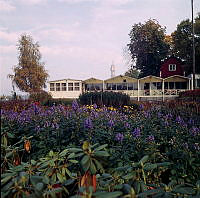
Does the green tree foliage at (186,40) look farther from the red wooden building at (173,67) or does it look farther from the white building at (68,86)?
the white building at (68,86)

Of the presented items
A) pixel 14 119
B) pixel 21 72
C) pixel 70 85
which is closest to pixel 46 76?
pixel 21 72

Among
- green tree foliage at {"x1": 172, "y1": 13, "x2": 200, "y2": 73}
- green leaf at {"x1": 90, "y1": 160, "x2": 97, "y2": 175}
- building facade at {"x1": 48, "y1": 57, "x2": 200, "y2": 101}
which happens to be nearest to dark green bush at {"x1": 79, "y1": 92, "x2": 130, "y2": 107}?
green leaf at {"x1": 90, "y1": 160, "x2": 97, "y2": 175}

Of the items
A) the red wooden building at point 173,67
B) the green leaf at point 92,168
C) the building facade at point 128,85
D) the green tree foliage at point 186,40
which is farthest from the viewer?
the red wooden building at point 173,67

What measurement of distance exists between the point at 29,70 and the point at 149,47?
60.2ft

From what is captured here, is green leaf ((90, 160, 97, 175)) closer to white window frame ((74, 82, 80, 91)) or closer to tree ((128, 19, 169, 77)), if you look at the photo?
white window frame ((74, 82, 80, 91))

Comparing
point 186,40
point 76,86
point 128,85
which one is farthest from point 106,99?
point 186,40

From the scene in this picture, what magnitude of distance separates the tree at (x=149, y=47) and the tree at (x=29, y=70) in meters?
14.8

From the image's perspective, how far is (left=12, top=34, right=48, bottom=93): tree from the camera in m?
37.4

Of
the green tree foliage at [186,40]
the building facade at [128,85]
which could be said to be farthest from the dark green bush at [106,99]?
the green tree foliage at [186,40]

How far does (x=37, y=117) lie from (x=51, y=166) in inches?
99.5

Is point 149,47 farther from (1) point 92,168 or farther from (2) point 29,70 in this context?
(1) point 92,168

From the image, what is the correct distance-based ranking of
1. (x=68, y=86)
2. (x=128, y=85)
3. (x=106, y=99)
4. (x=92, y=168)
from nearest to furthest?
(x=92, y=168)
(x=106, y=99)
(x=68, y=86)
(x=128, y=85)

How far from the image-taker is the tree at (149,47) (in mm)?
38094

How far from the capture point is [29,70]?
37.5 m
